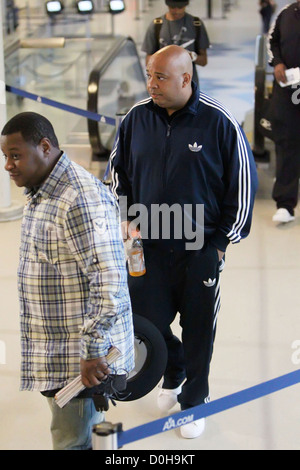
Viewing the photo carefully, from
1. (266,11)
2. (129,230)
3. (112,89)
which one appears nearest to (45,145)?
(129,230)

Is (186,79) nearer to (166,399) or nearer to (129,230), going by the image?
(129,230)

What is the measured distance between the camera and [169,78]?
360cm

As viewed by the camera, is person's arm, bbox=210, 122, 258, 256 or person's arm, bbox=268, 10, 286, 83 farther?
person's arm, bbox=268, 10, 286, 83

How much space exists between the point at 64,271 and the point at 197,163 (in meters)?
1.12

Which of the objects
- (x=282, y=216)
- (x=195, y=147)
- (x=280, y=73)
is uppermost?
(x=195, y=147)

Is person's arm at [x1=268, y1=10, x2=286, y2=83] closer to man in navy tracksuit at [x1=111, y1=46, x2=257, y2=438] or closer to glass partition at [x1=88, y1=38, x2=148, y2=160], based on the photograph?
glass partition at [x1=88, y1=38, x2=148, y2=160]

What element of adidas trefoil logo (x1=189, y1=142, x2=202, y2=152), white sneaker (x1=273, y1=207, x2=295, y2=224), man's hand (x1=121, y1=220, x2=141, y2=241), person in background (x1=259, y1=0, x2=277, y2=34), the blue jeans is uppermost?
adidas trefoil logo (x1=189, y1=142, x2=202, y2=152)

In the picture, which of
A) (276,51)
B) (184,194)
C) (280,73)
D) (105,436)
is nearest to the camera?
(105,436)

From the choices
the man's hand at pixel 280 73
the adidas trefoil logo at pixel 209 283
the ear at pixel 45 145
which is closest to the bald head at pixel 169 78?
the adidas trefoil logo at pixel 209 283

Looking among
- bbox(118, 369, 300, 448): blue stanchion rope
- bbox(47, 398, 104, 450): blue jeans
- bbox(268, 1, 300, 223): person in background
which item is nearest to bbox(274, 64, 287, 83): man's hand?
bbox(268, 1, 300, 223): person in background

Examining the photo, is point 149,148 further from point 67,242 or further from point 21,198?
point 21,198

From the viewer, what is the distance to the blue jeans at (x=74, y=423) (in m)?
2.95

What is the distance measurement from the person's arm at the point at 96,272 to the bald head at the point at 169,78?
3.21 ft

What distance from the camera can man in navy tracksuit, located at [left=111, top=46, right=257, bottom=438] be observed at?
3.67m
